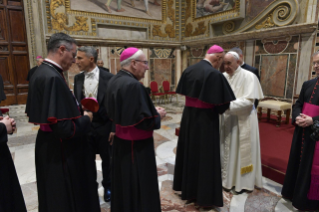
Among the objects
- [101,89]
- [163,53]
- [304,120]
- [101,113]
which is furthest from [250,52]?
[101,113]

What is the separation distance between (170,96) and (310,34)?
19.9 feet

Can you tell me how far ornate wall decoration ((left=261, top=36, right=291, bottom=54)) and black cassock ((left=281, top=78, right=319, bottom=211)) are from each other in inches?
186

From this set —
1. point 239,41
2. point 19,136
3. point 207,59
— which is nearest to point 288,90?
point 239,41

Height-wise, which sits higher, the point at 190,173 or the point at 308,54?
the point at 308,54

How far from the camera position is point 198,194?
101 inches

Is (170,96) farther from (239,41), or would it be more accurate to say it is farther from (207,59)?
(207,59)

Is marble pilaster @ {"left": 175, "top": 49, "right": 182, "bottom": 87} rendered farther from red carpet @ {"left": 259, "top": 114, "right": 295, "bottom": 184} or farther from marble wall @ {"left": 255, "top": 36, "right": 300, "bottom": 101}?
red carpet @ {"left": 259, "top": 114, "right": 295, "bottom": 184}

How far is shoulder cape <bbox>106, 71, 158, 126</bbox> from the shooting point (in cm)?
180

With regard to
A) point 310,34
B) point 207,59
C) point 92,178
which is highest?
point 310,34

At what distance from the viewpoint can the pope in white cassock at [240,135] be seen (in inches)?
113

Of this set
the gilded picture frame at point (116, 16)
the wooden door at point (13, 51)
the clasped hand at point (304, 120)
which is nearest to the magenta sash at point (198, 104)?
the clasped hand at point (304, 120)

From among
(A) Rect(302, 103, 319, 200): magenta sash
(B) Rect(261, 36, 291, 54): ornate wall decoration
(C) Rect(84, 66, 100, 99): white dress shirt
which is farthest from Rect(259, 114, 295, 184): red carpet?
(C) Rect(84, 66, 100, 99): white dress shirt

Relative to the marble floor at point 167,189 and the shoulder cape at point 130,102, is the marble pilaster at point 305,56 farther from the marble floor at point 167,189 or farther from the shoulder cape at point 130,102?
the shoulder cape at point 130,102

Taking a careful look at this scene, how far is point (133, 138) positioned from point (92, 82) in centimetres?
122
